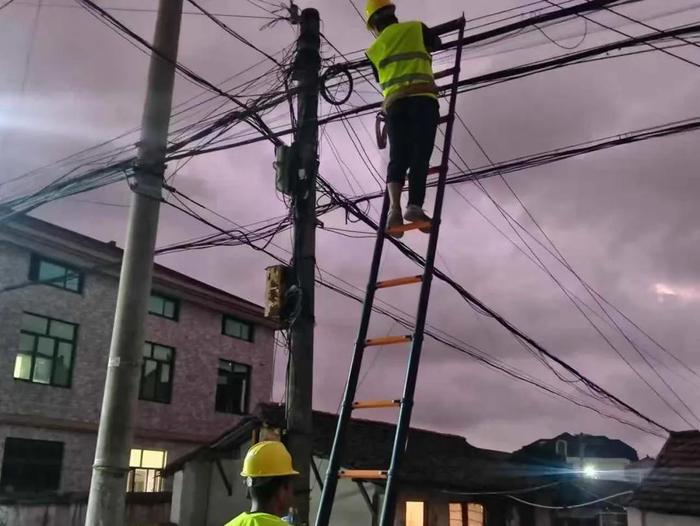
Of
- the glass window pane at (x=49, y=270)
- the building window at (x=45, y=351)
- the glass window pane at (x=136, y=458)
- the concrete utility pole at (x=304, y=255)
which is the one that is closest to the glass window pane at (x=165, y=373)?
the glass window pane at (x=136, y=458)

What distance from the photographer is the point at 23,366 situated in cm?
1970

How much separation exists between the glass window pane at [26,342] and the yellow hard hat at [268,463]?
17725 millimetres

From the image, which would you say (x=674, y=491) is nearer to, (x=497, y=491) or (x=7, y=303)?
(x=497, y=491)

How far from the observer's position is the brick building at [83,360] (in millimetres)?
19156

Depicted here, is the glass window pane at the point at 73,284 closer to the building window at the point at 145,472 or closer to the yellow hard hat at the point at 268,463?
the building window at the point at 145,472

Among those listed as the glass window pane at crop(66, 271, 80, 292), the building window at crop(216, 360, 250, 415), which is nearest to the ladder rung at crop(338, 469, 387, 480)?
the glass window pane at crop(66, 271, 80, 292)

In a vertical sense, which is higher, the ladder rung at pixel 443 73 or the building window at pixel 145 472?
the ladder rung at pixel 443 73

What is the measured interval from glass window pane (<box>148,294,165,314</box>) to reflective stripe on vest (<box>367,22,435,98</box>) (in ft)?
61.4

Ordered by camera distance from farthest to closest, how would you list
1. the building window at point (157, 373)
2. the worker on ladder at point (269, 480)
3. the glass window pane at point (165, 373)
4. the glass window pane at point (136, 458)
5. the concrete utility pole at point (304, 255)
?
the glass window pane at point (165, 373), the building window at point (157, 373), the glass window pane at point (136, 458), the concrete utility pole at point (304, 255), the worker on ladder at point (269, 480)

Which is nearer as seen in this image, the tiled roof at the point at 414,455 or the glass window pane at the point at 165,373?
the tiled roof at the point at 414,455

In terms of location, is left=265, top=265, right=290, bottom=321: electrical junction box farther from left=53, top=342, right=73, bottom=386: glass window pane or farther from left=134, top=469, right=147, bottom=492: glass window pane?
left=134, top=469, right=147, bottom=492: glass window pane

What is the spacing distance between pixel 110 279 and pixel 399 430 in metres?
19.0

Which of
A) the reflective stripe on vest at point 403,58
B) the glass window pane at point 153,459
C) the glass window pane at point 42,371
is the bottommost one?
the glass window pane at point 153,459

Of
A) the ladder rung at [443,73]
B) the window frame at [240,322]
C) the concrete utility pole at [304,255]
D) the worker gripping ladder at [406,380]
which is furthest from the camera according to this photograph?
the window frame at [240,322]
